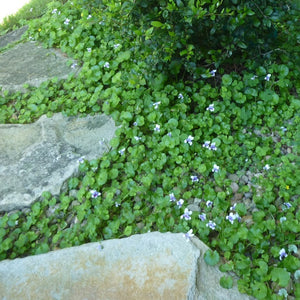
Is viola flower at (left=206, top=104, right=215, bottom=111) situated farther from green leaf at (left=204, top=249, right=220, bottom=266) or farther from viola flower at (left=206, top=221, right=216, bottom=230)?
green leaf at (left=204, top=249, right=220, bottom=266)

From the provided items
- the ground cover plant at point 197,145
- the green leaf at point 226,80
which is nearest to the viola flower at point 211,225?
the ground cover plant at point 197,145

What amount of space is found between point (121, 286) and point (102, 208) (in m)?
0.83

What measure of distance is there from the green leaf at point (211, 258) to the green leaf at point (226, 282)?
0.11 meters

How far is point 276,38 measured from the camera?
141 inches

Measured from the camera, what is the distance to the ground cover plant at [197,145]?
2.39m

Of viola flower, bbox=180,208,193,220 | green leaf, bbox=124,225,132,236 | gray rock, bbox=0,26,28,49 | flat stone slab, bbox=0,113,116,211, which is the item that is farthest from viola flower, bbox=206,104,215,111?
gray rock, bbox=0,26,28,49

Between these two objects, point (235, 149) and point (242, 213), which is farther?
point (235, 149)

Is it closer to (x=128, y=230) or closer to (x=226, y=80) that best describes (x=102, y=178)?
(x=128, y=230)

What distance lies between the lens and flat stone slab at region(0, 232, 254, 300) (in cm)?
195

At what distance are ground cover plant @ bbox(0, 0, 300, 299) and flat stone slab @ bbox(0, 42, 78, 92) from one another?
1.74 feet

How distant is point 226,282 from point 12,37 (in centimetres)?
521

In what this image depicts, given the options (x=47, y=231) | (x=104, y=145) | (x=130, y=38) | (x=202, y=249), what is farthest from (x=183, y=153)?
(x=130, y=38)

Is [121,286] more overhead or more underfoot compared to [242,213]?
more overhead

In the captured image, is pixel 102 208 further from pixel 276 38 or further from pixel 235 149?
pixel 276 38
